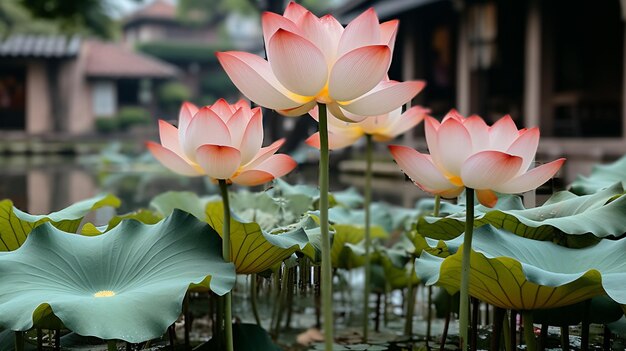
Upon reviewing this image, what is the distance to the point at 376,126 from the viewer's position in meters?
1.46

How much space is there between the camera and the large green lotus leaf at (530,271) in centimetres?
89

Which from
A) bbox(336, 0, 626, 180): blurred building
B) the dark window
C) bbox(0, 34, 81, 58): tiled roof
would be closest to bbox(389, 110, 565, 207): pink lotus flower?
bbox(336, 0, 626, 180): blurred building

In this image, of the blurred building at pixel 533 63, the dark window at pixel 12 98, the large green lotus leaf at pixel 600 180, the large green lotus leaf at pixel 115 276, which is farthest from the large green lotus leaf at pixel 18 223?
the dark window at pixel 12 98

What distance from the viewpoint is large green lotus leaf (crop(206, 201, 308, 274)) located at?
1009 mm

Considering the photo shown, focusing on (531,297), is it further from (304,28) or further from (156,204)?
(156,204)

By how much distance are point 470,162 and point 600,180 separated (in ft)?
3.36

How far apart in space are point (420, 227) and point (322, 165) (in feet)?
1.45

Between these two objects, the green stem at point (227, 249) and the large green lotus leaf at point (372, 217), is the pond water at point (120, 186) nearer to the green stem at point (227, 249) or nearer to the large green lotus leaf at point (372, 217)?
the large green lotus leaf at point (372, 217)

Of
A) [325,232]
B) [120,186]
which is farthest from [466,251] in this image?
[120,186]

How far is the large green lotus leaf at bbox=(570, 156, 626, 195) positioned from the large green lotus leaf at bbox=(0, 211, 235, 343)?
3.11 ft

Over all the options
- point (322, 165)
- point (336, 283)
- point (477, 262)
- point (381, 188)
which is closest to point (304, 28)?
point (322, 165)

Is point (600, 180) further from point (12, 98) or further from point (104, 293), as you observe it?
point (12, 98)

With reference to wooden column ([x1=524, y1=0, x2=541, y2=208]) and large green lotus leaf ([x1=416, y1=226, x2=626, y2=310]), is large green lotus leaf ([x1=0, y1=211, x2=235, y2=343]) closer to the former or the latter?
large green lotus leaf ([x1=416, y1=226, x2=626, y2=310])

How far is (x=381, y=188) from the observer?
324 inches
